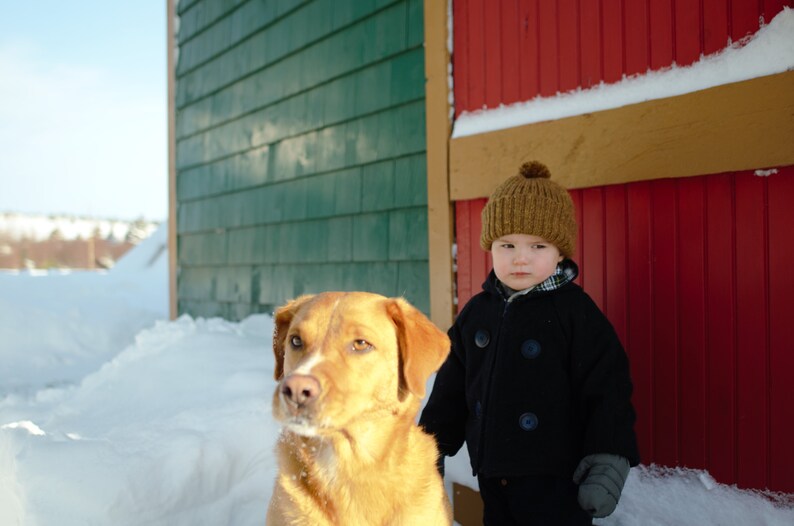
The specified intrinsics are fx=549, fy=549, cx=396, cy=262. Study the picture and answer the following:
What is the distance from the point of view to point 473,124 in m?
3.06

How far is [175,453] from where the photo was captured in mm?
2568

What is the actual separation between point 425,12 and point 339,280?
6.53ft

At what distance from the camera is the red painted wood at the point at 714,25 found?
2.16m

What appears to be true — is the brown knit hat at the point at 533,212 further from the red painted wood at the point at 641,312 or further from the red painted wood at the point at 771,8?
the red painted wood at the point at 771,8

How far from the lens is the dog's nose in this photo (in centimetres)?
134

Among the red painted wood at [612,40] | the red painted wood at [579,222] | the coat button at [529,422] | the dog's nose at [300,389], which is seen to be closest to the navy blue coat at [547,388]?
the coat button at [529,422]

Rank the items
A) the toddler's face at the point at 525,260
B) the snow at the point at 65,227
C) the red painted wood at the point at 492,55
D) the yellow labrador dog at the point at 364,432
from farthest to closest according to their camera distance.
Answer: the snow at the point at 65,227 → the red painted wood at the point at 492,55 → the toddler's face at the point at 525,260 → the yellow labrador dog at the point at 364,432

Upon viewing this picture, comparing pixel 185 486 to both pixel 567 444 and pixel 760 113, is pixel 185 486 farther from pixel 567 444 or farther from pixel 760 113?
pixel 760 113

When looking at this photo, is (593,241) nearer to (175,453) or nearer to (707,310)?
(707,310)

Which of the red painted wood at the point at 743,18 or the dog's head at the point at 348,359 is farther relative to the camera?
the red painted wood at the point at 743,18

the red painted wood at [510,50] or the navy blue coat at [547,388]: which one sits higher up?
the red painted wood at [510,50]

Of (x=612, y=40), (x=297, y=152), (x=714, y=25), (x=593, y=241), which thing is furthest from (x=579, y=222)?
(x=297, y=152)

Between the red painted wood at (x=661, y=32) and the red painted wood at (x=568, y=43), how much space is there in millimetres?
347

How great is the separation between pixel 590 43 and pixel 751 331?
145 cm
